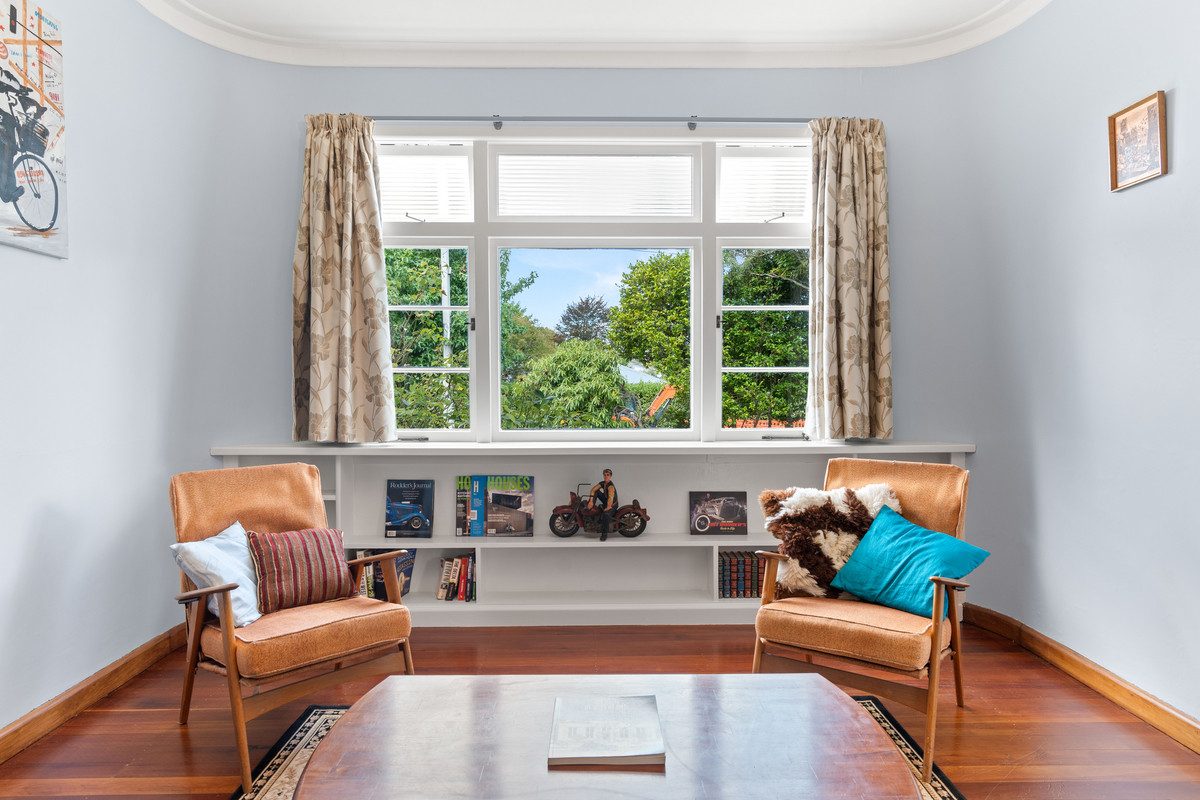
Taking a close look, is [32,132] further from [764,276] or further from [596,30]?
[764,276]

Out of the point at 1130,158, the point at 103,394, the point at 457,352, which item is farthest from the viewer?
the point at 457,352

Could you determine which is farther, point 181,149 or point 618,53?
point 618,53

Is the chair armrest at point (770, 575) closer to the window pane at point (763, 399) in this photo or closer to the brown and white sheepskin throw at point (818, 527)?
the brown and white sheepskin throw at point (818, 527)

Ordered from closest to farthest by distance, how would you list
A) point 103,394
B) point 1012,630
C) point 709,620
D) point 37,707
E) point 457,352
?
point 37,707, point 103,394, point 1012,630, point 709,620, point 457,352

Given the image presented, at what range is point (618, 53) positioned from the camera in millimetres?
3518

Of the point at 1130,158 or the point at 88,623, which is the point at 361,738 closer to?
the point at 88,623

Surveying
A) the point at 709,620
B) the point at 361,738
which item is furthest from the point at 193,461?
the point at 709,620

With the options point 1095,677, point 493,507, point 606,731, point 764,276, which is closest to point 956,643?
point 1095,677

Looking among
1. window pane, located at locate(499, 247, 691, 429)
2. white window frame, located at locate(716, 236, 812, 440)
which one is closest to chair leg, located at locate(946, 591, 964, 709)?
white window frame, located at locate(716, 236, 812, 440)

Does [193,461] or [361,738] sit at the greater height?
[193,461]

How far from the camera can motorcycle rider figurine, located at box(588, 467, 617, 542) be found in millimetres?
3371

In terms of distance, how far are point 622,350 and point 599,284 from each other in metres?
0.37

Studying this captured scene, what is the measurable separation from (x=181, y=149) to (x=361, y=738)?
2.89 metres

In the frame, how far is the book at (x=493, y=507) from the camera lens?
347 cm
